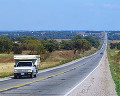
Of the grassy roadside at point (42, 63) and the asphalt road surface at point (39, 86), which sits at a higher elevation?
the asphalt road surface at point (39, 86)

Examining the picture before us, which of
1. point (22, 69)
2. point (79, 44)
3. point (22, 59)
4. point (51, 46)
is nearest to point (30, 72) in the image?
point (22, 69)

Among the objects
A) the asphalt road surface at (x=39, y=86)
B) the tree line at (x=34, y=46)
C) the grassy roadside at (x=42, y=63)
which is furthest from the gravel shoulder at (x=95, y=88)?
the tree line at (x=34, y=46)

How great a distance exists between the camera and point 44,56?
218ft

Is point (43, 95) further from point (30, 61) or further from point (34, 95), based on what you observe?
point (30, 61)

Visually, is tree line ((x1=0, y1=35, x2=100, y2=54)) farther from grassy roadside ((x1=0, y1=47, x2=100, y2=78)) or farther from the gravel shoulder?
the gravel shoulder

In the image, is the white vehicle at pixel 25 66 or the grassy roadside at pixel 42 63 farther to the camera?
the grassy roadside at pixel 42 63

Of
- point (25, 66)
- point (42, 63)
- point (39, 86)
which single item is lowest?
point (42, 63)

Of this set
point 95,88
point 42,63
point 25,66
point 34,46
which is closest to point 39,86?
point 95,88

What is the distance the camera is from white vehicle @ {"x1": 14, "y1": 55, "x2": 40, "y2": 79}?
2541 cm

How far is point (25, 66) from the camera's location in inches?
1048

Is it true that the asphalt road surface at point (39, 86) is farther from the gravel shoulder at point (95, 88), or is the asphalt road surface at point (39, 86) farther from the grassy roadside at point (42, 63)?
the grassy roadside at point (42, 63)

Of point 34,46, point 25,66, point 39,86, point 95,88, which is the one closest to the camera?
point 95,88

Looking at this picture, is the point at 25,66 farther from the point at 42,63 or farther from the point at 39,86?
the point at 42,63

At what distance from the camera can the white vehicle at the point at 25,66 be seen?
1000 inches
